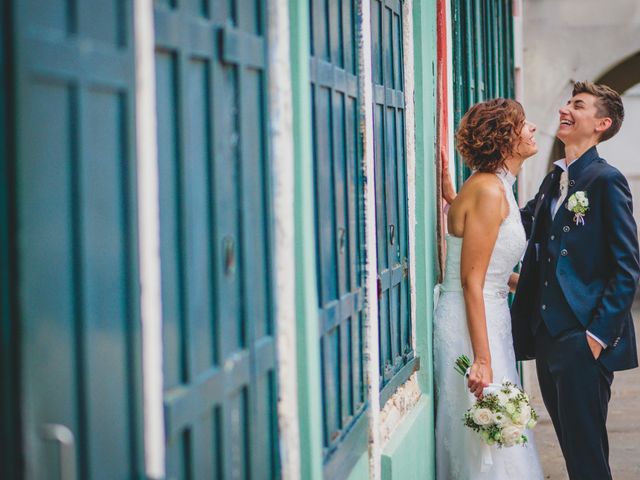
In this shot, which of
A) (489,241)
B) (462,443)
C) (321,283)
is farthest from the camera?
(462,443)

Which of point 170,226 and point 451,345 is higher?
point 170,226

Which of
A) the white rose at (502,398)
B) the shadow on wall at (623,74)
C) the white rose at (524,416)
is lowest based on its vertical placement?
the white rose at (524,416)

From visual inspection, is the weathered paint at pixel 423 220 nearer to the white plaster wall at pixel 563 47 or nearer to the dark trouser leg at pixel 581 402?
the dark trouser leg at pixel 581 402

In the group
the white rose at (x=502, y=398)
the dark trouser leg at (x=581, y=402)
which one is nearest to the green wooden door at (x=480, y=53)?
the dark trouser leg at (x=581, y=402)

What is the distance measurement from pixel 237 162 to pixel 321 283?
94cm

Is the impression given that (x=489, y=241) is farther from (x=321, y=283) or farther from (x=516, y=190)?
(x=516, y=190)

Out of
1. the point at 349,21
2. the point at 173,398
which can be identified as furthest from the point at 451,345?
the point at 173,398

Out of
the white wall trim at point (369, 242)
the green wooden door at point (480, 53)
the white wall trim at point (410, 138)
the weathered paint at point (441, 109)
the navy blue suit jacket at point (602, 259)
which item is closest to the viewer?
the white wall trim at point (369, 242)

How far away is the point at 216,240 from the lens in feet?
8.25

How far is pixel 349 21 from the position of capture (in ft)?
13.5

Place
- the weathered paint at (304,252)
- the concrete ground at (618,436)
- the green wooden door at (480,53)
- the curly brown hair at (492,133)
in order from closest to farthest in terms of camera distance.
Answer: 1. the weathered paint at (304,252)
2. the curly brown hair at (492,133)
3. the green wooden door at (480,53)
4. the concrete ground at (618,436)

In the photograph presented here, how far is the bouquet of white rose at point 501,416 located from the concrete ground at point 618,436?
78.6 inches

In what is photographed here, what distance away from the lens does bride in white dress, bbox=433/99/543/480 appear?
492 centimetres

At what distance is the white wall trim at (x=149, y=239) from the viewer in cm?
208
